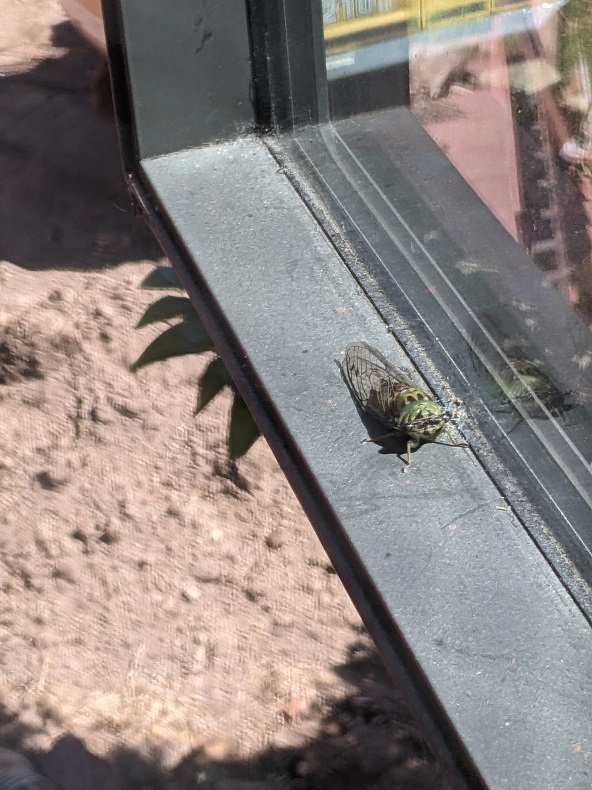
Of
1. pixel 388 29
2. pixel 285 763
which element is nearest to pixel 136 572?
pixel 285 763

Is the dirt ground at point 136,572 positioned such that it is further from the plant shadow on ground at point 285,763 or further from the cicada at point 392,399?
the cicada at point 392,399

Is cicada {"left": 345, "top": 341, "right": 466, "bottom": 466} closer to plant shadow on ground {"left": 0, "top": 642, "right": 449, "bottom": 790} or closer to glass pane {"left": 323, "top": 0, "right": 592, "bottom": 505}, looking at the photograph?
glass pane {"left": 323, "top": 0, "right": 592, "bottom": 505}

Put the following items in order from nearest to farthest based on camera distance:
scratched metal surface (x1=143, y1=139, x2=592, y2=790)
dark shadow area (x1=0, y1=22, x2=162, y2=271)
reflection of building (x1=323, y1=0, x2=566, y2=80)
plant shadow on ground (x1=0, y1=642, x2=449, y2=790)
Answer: scratched metal surface (x1=143, y1=139, x2=592, y2=790) → reflection of building (x1=323, y1=0, x2=566, y2=80) → plant shadow on ground (x1=0, y1=642, x2=449, y2=790) → dark shadow area (x1=0, y1=22, x2=162, y2=271)

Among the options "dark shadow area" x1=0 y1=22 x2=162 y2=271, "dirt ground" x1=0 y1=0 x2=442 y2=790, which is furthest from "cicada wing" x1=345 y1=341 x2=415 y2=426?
"dark shadow area" x1=0 y1=22 x2=162 y2=271

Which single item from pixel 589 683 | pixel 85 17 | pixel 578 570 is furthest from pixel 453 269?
pixel 85 17

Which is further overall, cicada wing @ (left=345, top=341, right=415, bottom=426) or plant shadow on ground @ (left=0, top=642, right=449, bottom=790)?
plant shadow on ground @ (left=0, top=642, right=449, bottom=790)

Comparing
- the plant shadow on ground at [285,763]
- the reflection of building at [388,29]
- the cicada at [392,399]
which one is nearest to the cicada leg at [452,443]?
the cicada at [392,399]

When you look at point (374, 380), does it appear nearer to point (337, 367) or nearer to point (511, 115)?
point (337, 367)
